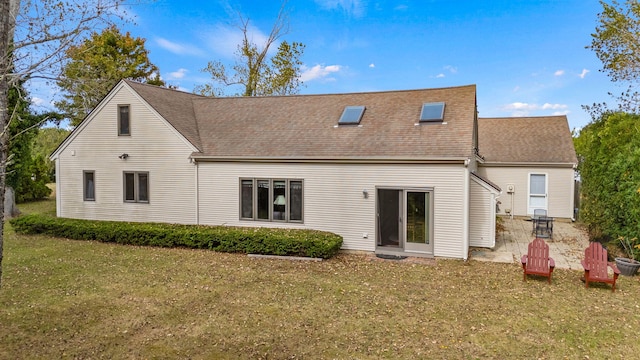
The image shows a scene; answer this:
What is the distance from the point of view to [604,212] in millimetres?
12461

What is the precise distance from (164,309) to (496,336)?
6.43 m

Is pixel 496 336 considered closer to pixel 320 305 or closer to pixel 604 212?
pixel 320 305

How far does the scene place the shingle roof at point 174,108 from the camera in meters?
14.8

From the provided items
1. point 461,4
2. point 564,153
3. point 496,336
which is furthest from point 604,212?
point 461,4

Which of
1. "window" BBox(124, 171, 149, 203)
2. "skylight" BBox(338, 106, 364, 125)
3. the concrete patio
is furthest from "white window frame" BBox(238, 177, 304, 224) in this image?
the concrete patio

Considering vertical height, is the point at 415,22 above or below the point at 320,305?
above

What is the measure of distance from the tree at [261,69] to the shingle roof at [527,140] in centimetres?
1610

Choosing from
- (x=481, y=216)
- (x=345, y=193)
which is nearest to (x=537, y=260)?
(x=481, y=216)

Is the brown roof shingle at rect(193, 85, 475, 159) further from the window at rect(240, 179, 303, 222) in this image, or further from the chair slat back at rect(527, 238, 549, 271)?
the chair slat back at rect(527, 238, 549, 271)

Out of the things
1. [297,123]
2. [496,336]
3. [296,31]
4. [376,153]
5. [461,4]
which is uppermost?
[296,31]

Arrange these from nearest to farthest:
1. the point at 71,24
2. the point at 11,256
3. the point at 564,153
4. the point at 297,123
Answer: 1. the point at 71,24
2. the point at 11,256
3. the point at 297,123
4. the point at 564,153

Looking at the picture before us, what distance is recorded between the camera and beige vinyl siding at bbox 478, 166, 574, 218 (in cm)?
1867

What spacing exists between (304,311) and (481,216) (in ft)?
25.4

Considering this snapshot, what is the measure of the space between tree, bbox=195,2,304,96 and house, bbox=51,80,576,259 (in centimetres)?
1410
